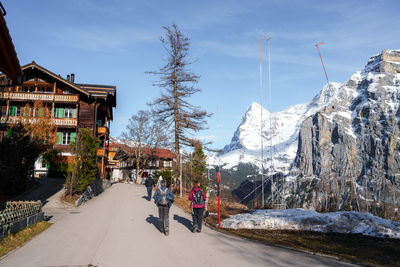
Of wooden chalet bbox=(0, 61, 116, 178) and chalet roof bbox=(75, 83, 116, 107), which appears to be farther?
chalet roof bbox=(75, 83, 116, 107)

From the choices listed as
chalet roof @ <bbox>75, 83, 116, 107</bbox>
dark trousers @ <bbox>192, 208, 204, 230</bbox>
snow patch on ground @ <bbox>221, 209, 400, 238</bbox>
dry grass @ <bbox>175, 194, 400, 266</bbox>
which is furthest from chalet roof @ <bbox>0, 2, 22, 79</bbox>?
chalet roof @ <bbox>75, 83, 116, 107</bbox>

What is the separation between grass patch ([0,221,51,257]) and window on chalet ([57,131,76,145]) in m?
28.0

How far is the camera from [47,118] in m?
33.7

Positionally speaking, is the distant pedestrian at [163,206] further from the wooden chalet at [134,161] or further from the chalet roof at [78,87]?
the wooden chalet at [134,161]

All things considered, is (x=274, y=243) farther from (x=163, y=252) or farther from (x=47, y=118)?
(x=47, y=118)

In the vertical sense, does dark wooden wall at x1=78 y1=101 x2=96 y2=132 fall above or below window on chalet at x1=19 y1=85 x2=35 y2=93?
below

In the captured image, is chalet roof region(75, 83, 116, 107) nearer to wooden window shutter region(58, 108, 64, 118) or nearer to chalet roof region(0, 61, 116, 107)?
chalet roof region(0, 61, 116, 107)

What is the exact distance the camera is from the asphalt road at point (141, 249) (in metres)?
7.54

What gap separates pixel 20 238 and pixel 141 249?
3.84m

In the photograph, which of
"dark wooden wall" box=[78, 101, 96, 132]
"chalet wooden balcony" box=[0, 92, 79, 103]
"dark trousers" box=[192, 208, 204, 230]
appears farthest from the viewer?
"dark wooden wall" box=[78, 101, 96, 132]

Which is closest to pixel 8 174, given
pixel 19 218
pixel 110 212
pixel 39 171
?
pixel 110 212

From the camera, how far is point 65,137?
38875 millimetres

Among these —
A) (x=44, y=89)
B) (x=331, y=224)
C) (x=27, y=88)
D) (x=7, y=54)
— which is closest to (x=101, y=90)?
(x=44, y=89)

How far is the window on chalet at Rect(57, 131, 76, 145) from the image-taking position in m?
38.6
